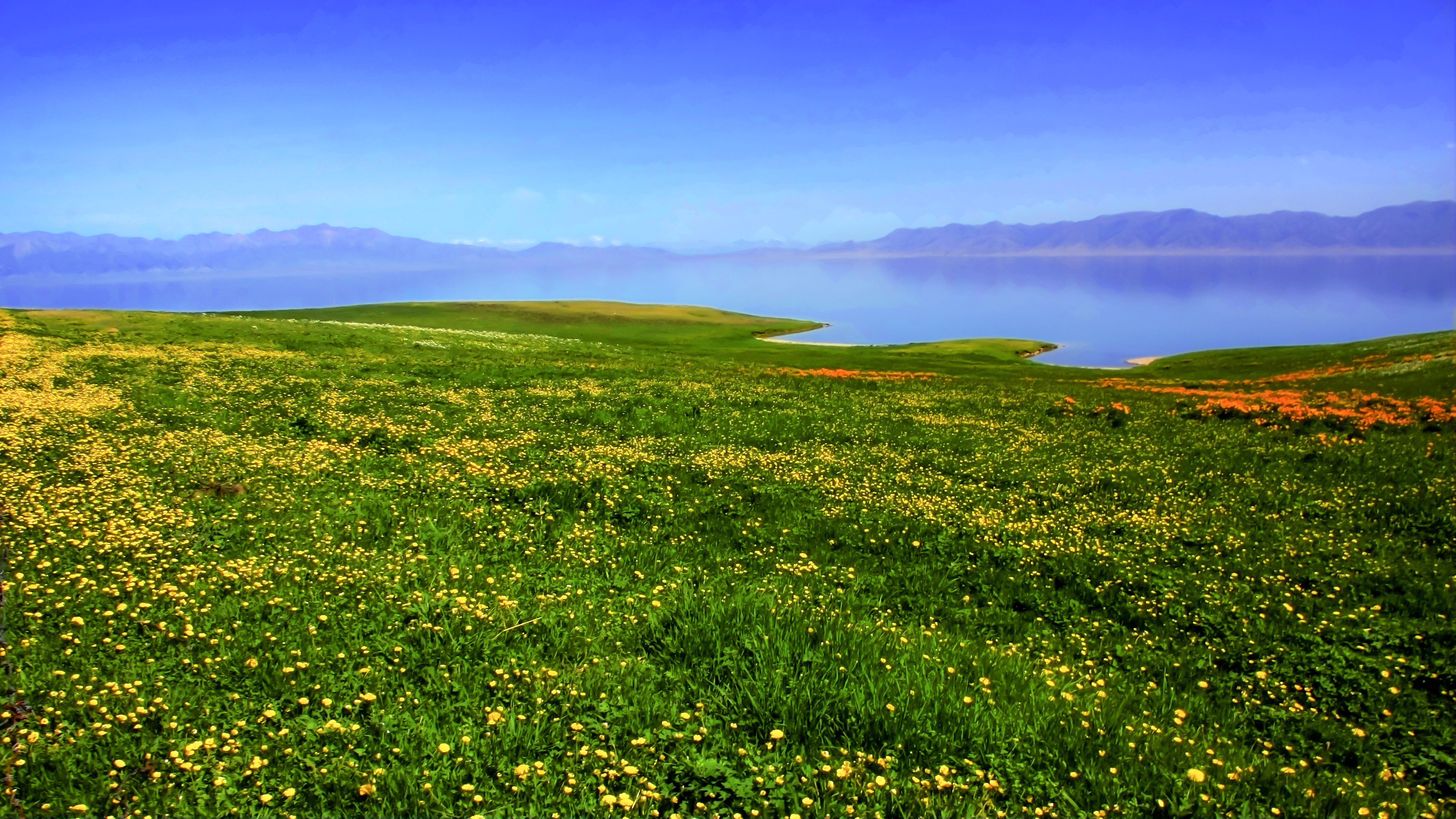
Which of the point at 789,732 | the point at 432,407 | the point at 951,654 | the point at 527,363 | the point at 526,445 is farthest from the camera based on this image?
the point at 527,363

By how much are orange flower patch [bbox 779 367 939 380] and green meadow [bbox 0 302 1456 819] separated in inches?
732

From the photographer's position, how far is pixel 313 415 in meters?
19.1

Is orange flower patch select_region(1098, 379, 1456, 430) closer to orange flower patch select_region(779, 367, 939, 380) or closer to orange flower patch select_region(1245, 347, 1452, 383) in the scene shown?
orange flower patch select_region(779, 367, 939, 380)

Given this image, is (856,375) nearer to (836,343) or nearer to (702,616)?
(702,616)

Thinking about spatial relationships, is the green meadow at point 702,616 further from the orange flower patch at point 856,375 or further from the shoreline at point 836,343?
the shoreline at point 836,343

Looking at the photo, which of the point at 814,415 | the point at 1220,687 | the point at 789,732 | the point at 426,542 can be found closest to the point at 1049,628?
the point at 1220,687

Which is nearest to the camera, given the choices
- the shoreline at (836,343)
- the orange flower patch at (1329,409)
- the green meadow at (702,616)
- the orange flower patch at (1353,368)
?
the green meadow at (702,616)

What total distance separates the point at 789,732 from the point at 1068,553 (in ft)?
24.5

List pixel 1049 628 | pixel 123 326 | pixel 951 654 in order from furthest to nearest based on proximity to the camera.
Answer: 1. pixel 123 326
2. pixel 1049 628
3. pixel 951 654

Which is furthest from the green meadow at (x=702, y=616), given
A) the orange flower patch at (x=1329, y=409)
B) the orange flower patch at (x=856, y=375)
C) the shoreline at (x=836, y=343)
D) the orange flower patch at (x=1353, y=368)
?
the shoreline at (x=836, y=343)

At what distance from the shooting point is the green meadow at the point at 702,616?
5672 millimetres

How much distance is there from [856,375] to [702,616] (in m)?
35.2

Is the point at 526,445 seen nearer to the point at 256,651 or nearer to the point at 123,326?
the point at 256,651

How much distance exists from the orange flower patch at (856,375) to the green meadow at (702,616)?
61.0ft
